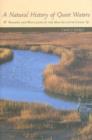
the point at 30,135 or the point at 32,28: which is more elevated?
the point at 32,28

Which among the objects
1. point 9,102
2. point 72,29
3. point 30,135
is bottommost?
point 30,135

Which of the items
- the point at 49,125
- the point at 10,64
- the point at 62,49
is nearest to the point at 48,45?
the point at 62,49

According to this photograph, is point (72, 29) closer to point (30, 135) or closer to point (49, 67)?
point (49, 67)
